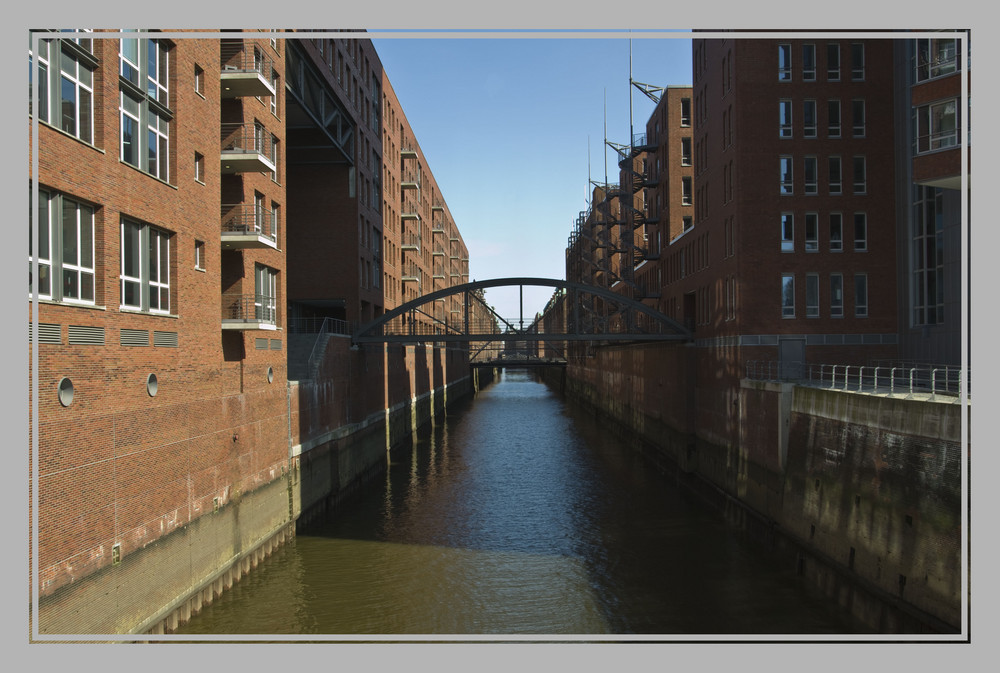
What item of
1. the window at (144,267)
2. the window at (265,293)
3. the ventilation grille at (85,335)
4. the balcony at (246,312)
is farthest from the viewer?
the window at (265,293)

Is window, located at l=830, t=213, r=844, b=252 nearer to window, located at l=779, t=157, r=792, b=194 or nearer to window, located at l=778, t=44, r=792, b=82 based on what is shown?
window, located at l=779, t=157, r=792, b=194

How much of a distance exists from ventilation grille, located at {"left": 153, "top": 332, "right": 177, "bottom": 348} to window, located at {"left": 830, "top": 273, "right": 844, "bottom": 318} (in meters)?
20.9

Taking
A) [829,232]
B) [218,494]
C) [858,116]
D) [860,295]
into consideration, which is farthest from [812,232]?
[218,494]

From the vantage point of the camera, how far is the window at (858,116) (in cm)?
2655

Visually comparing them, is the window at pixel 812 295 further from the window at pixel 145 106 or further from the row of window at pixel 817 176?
the window at pixel 145 106

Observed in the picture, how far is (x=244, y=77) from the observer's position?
1952cm

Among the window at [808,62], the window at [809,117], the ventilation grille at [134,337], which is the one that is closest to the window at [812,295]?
the window at [809,117]

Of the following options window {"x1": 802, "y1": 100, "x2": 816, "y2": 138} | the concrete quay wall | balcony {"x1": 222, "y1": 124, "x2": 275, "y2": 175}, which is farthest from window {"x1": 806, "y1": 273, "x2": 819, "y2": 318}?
balcony {"x1": 222, "y1": 124, "x2": 275, "y2": 175}

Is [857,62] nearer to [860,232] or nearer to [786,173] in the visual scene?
[786,173]

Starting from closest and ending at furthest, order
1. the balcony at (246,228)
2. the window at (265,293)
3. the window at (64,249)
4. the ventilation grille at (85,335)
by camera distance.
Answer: the window at (64,249)
the ventilation grille at (85,335)
the balcony at (246,228)
the window at (265,293)

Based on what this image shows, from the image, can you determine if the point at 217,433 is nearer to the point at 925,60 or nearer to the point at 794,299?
the point at 794,299

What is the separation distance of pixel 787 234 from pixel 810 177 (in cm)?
216

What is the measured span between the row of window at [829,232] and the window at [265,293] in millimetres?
16840
